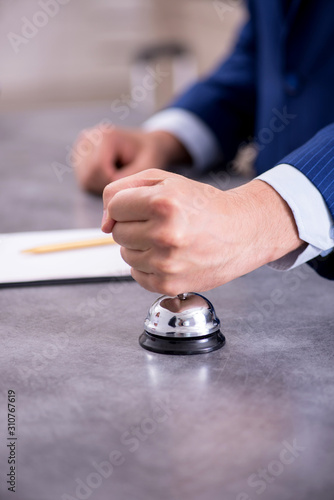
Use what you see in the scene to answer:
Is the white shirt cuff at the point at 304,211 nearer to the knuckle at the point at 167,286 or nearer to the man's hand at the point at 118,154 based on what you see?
the knuckle at the point at 167,286

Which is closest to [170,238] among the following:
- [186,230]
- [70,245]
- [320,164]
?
[186,230]

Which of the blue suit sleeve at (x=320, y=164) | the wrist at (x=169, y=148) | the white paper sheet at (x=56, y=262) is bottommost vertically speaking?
the wrist at (x=169, y=148)

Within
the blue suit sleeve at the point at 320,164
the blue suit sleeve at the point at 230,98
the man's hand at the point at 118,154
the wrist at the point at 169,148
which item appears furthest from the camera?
the blue suit sleeve at the point at 230,98

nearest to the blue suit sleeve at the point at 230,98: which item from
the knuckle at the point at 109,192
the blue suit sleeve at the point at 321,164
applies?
the blue suit sleeve at the point at 321,164

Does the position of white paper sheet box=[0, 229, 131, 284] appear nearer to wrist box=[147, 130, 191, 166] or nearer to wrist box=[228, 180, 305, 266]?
wrist box=[228, 180, 305, 266]

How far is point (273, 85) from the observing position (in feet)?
4.90

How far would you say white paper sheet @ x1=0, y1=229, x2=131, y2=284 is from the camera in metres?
0.84

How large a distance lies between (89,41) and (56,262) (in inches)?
162

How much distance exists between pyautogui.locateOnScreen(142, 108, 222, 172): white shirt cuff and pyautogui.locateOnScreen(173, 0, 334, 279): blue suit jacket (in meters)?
0.03

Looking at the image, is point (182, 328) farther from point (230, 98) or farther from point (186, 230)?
point (230, 98)

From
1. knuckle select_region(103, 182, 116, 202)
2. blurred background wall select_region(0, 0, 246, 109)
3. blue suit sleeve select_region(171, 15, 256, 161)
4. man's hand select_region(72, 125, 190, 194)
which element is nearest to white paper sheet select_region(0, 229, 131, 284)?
knuckle select_region(103, 182, 116, 202)

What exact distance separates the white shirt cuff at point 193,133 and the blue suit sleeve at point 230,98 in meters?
0.02

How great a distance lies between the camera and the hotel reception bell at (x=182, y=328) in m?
0.63

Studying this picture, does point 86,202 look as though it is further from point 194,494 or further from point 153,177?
point 194,494
